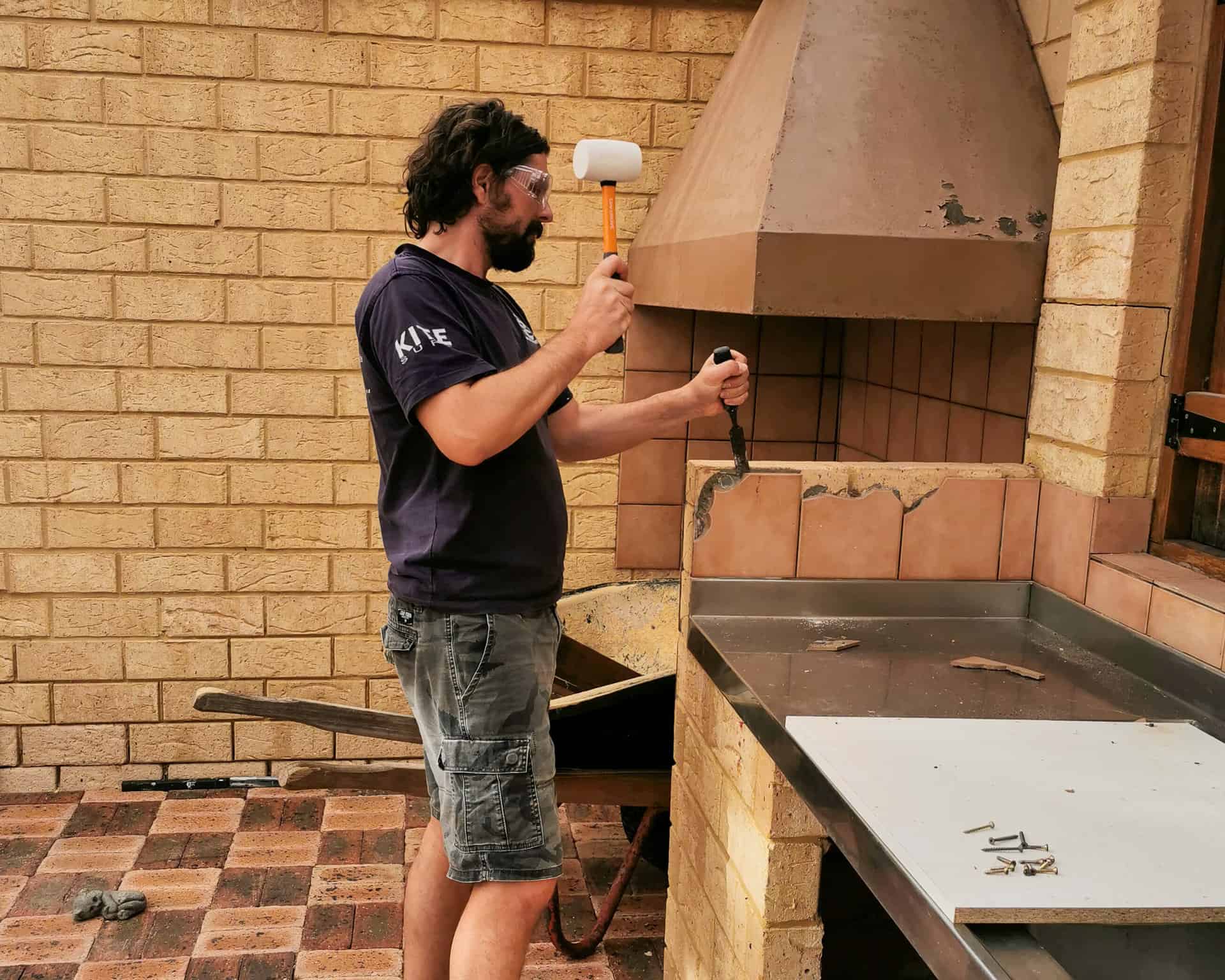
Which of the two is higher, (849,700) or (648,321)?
(648,321)

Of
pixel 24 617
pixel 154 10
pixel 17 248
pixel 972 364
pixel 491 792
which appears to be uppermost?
pixel 154 10

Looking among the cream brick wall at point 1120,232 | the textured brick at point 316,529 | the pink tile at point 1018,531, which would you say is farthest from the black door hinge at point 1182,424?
the textured brick at point 316,529

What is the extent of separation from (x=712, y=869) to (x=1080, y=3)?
1.90 m

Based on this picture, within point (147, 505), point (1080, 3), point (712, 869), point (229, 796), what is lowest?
point (229, 796)

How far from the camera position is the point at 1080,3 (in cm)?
240

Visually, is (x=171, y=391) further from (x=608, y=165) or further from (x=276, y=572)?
(x=608, y=165)

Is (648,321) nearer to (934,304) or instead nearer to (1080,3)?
(934,304)

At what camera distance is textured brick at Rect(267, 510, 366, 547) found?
4.05 meters

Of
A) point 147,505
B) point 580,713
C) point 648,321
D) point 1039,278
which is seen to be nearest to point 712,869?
point 580,713


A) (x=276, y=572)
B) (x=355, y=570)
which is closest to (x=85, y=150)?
(x=276, y=572)

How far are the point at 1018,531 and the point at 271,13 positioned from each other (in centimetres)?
287

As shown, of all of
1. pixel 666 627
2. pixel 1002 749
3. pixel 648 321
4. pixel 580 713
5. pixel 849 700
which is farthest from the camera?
pixel 648 321

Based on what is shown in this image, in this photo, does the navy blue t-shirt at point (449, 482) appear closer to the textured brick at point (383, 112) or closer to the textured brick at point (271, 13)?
the textured brick at point (383, 112)

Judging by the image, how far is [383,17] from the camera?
382 cm
